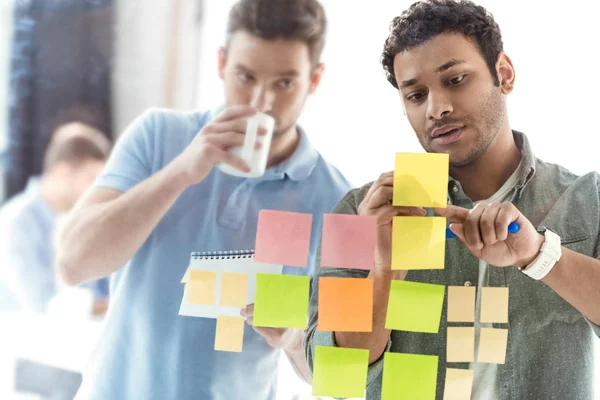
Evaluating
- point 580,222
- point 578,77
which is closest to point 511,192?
point 580,222

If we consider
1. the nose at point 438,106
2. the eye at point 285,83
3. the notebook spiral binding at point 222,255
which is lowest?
the notebook spiral binding at point 222,255

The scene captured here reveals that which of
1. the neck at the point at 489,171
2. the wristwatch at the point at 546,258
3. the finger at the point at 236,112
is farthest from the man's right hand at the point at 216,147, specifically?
the wristwatch at the point at 546,258

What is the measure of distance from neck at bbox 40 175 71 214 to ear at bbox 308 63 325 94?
472 millimetres

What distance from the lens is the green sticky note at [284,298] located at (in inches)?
38.2

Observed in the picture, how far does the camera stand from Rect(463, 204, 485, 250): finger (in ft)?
3.00

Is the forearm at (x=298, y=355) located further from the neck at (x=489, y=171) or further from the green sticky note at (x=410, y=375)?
the neck at (x=489, y=171)

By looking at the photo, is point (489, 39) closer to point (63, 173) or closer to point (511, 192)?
point (511, 192)

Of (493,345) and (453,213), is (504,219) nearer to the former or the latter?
(453,213)

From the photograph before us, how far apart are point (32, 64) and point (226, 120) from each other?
1.30 ft

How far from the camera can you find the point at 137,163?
1054mm

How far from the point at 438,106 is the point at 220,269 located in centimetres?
43

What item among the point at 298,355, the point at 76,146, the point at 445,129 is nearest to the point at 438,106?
the point at 445,129

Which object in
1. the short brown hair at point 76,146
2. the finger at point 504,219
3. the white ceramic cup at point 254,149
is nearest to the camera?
the finger at point 504,219

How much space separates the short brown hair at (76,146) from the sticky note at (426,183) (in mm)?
534
